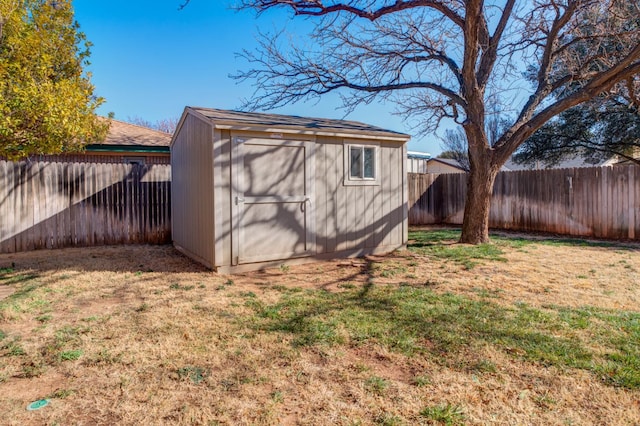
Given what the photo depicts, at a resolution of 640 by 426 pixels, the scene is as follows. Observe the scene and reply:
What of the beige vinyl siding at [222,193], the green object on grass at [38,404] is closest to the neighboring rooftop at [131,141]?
the beige vinyl siding at [222,193]

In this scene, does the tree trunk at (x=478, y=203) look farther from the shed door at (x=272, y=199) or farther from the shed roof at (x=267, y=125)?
the shed door at (x=272, y=199)

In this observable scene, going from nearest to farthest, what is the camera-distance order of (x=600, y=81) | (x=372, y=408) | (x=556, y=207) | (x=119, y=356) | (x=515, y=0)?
1. (x=372, y=408)
2. (x=119, y=356)
3. (x=600, y=81)
4. (x=515, y=0)
5. (x=556, y=207)

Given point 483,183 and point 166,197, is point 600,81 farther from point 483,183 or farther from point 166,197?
point 166,197

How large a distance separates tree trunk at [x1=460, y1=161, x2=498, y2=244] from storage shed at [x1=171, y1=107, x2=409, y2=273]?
161 cm

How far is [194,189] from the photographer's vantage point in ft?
21.3

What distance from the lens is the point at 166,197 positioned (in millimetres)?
8898

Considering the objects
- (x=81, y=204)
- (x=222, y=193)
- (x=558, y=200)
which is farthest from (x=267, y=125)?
(x=558, y=200)

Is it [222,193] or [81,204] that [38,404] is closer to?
[222,193]

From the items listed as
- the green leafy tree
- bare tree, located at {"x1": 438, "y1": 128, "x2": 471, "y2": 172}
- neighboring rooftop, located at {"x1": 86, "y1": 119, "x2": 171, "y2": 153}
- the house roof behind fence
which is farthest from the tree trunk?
bare tree, located at {"x1": 438, "y1": 128, "x2": 471, "y2": 172}

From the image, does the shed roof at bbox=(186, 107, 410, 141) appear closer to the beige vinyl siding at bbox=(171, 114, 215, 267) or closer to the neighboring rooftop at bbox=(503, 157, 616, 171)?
the beige vinyl siding at bbox=(171, 114, 215, 267)

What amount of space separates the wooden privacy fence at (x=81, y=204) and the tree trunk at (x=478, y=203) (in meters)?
7.07

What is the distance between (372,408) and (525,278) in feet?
13.3

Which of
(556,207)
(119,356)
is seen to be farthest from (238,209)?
(556,207)

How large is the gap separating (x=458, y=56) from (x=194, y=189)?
6.85 meters
